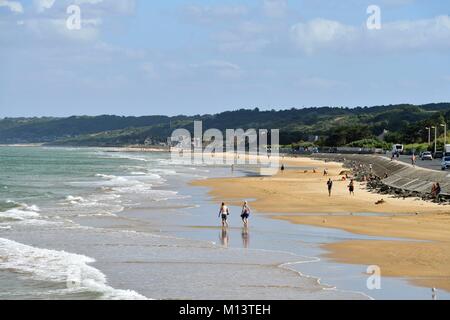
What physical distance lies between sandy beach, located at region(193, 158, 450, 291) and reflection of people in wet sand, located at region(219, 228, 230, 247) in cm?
334

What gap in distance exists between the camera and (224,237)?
27500mm

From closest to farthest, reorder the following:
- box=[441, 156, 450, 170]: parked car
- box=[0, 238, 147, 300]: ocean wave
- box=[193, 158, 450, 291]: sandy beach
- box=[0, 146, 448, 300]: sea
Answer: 1. box=[0, 146, 448, 300]: sea
2. box=[0, 238, 147, 300]: ocean wave
3. box=[193, 158, 450, 291]: sandy beach
4. box=[441, 156, 450, 170]: parked car

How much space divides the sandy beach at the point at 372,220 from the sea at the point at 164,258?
100 centimetres

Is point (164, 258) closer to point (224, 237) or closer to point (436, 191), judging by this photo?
point (224, 237)

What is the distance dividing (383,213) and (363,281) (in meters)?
16.5

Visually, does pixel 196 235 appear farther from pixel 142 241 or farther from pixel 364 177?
pixel 364 177

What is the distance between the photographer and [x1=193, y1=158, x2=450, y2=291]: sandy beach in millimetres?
21000

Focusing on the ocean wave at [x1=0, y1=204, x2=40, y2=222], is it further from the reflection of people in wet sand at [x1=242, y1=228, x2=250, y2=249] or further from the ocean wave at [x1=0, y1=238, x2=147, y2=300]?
the reflection of people in wet sand at [x1=242, y1=228, x2=250, y2=249]

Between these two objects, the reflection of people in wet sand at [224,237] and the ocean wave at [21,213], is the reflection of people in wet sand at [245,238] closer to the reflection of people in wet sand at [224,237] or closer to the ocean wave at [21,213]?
the reflection of people in wet sand at [224,237]

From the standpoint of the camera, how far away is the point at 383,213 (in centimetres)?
3506

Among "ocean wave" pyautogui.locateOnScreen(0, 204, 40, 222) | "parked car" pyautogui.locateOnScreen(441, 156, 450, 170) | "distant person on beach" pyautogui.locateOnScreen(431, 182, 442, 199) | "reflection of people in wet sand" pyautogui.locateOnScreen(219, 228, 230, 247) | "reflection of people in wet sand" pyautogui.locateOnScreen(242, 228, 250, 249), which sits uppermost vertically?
"parked car" pyautogui.locateOnScreen(441, 156, 450, 170)

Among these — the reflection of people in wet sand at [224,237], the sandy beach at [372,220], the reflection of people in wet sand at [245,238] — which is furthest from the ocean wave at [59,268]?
the sandy beach at [372,220]

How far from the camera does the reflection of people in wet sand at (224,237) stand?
85.2ft

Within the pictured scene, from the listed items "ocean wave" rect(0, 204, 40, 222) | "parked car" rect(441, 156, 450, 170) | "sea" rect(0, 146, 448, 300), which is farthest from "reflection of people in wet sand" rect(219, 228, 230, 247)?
"parked car" rect(441, 156, 450, 170)
